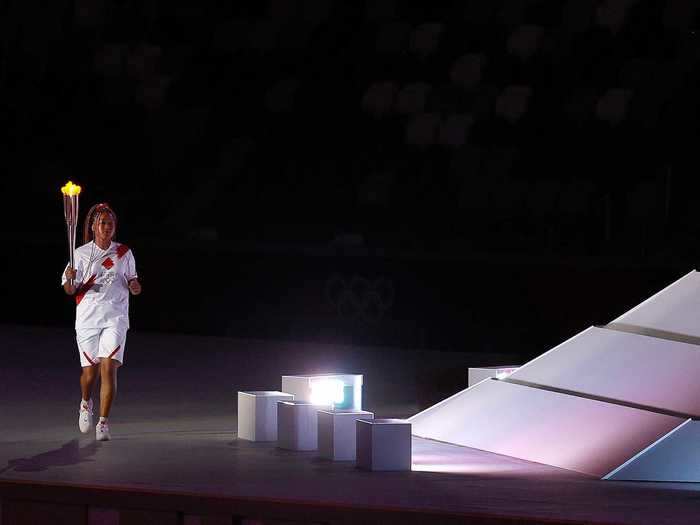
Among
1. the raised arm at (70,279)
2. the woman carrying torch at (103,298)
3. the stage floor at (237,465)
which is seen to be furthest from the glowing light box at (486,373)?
the raised arm at (70,279)

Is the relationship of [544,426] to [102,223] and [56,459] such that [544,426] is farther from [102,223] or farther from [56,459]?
[102,223]

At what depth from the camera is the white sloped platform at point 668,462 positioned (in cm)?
739

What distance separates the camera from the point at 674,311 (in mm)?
9297

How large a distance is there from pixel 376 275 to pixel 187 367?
2.98m

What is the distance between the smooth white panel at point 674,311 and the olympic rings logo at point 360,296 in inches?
259

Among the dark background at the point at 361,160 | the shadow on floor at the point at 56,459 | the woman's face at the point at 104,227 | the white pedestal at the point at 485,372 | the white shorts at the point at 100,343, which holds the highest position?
the dark background at the point at 361,160

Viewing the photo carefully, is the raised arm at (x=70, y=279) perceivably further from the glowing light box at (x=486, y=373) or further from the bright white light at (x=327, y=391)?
the glowing light box at (x=486, y=373)

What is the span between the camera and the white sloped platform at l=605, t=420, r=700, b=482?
739 centimetres

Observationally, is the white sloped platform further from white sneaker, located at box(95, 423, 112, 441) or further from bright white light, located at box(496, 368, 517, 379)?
white sneaker, located at box(95, 423, 112, 441)

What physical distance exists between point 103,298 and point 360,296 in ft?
25.1

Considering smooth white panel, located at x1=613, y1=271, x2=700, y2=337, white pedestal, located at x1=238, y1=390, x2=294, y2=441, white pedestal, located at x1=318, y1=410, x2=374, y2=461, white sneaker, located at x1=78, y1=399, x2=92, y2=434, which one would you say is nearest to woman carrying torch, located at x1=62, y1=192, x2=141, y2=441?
white sneaker, located at x1=78, y1=399, x2=92, y2=434

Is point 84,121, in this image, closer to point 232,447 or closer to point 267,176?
point 267,176

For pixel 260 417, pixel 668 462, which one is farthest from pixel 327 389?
pixel 668 462

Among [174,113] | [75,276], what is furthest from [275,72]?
[75,276]
